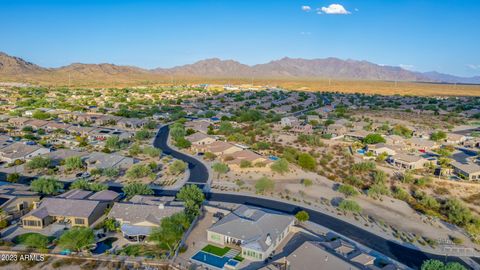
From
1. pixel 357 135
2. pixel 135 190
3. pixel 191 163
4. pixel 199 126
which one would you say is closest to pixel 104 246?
pixel 135 190

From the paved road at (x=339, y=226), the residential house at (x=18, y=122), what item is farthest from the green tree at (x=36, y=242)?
the residential house at (x=18, y=122)

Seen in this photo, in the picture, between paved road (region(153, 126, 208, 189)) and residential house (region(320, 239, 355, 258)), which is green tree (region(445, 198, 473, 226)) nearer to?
residential house (region(320, 239, 355, 258))

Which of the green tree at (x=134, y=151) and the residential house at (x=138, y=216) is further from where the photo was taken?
the green tree at (x=134, y=151)

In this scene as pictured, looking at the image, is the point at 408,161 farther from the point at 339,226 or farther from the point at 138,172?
the point at 138,172

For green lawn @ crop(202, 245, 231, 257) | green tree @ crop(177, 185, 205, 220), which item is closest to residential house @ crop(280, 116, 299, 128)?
green tree @ crop(177, 185, 205, 220)

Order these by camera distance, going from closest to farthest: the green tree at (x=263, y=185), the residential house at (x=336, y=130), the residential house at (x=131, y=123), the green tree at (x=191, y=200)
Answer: the green tree at (x=191, y=200) < the green tree at (x=263, y=185) < the residential house at (x=336, y=130) < the residential house at (x=131, y=123)

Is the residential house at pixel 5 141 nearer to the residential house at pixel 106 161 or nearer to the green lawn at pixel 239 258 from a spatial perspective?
the residential house at pixel 106 161
